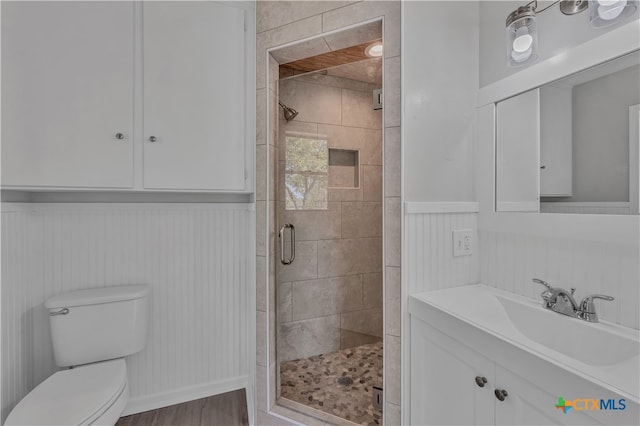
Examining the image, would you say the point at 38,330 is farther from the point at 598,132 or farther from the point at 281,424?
the point at 598,132

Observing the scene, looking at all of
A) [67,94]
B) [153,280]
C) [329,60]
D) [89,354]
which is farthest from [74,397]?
[329,60]

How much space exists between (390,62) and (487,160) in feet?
2.18

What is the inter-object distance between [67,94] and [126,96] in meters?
0.24

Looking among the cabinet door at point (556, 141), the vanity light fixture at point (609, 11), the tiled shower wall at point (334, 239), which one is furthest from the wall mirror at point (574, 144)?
the tiled shower wall at point (334, 239)

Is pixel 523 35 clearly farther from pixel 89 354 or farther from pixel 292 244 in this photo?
pixel 89 354

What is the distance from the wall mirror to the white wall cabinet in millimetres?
1343

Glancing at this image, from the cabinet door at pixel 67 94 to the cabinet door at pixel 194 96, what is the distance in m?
0.11

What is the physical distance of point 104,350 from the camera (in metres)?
1.53

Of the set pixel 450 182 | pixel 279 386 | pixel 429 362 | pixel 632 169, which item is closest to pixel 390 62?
pixel 450 182

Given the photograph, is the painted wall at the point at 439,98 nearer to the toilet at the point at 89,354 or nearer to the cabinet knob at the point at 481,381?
the cabinet knob at the point at 481,381

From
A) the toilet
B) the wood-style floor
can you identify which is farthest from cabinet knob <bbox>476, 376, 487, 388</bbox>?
the toilet

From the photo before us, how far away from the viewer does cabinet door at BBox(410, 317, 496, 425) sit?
3.19 ft

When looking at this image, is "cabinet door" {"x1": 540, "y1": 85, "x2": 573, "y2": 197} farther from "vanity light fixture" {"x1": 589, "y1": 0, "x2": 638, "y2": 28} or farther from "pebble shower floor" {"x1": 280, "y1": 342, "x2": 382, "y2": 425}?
"pebble shower floor" {"x1": 280, "y1": 342, "x2": 382, "y2": 425}

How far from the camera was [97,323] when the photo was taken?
1.51 meters
